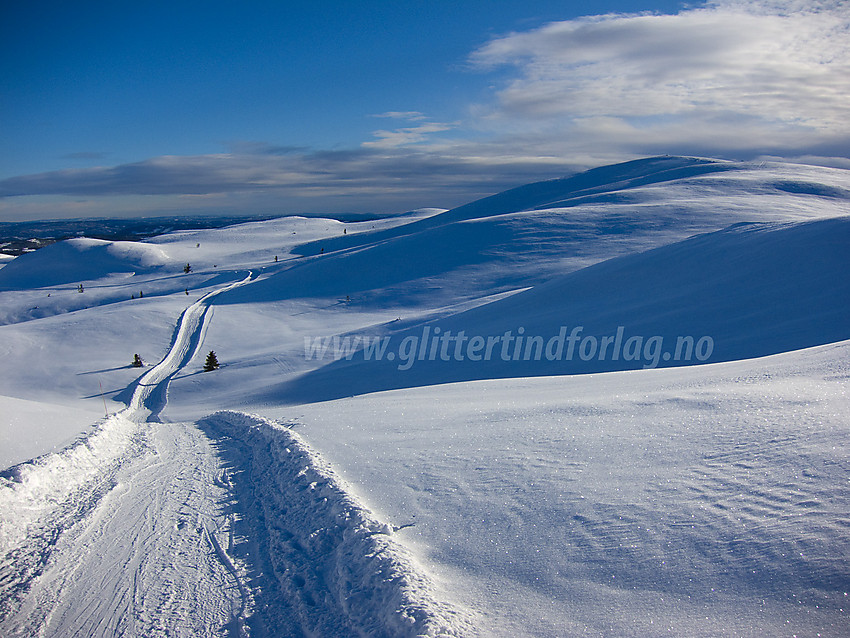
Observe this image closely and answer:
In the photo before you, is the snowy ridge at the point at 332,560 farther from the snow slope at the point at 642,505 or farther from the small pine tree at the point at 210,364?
the small pine tree at the point at 210,364


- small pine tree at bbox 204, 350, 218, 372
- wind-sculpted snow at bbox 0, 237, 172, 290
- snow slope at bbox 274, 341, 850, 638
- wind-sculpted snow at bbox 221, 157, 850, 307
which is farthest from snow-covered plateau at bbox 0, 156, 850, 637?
wind-sculpted snow at bbox 0, 237, 172, 290

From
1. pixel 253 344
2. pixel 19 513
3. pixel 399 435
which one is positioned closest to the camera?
pixel 19 513

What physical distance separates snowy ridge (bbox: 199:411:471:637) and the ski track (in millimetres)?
13

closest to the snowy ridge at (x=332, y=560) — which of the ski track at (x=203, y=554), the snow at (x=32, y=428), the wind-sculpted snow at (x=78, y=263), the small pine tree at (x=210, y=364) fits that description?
the ski track at (x=203, y=554)

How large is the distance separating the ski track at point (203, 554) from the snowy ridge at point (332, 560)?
13 mm

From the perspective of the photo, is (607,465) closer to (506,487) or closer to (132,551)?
(506,487)

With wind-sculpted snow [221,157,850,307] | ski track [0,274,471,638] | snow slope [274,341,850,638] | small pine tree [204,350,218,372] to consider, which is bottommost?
small pine tree [204,350,218,372]

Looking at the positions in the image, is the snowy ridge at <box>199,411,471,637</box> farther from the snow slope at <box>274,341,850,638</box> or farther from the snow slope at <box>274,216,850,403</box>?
the snow slope at <box>274,216,850,403</box>

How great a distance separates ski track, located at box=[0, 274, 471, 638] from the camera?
13.0 ft

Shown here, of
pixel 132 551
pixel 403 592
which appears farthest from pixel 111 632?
pixel 403 592

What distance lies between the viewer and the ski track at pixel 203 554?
395 centimetres

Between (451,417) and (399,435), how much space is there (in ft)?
3.30

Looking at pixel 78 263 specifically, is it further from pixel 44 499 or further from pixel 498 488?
pixel 498 488

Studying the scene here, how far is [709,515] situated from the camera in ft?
13.3
